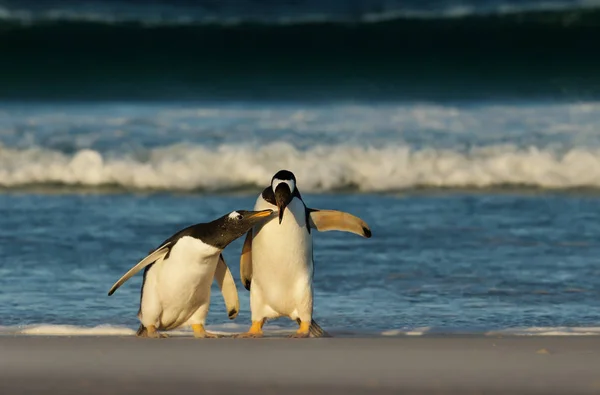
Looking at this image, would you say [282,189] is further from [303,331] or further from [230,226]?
[303,331]

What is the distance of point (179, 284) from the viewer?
16.9 ft

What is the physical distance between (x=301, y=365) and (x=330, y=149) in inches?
338

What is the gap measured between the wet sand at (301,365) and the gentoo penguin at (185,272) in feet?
0.86

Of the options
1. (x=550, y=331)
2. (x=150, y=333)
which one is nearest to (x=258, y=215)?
(x=150, y=333)

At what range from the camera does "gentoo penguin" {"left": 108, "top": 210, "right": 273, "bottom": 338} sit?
5.04 m

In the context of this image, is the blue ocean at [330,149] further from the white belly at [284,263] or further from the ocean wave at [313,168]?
the white belly at [284,263]

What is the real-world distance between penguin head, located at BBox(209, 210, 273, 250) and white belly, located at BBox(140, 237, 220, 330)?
51 millimetres

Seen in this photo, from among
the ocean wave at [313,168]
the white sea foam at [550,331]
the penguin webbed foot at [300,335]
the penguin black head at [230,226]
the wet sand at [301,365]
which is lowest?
the wet sand at [301,365]

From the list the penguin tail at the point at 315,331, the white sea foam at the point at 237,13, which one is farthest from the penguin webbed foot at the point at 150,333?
the white sea foam at the point at 237,13

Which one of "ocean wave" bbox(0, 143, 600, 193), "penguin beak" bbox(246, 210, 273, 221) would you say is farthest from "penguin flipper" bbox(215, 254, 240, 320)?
"ocean wave" bbox(0, 143, 600, 193)

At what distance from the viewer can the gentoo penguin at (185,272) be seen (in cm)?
504

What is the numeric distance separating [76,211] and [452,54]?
11.8 metres

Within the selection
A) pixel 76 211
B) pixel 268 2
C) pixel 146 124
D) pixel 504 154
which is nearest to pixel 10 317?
pixel 76 211

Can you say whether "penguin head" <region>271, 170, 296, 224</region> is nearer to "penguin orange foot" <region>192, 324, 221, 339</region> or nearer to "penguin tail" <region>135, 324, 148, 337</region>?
"penguin orange foot" <region>192, 324, 221, 339</region>
